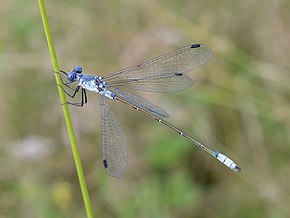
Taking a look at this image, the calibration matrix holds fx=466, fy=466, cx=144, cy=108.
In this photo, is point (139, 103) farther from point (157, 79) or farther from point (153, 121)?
point (153, 121)

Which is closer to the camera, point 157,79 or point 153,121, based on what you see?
point 157,79

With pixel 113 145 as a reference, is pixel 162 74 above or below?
above

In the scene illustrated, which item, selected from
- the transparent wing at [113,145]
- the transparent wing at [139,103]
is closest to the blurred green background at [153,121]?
the transparent wing at [139,103]

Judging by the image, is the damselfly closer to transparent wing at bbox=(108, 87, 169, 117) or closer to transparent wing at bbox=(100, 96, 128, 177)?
transparent wing at bbox=(108, 87, 169, 117)

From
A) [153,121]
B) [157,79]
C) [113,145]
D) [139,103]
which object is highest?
[153,121]

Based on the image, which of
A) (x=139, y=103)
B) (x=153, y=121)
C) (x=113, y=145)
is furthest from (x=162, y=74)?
(x=153, y=121)

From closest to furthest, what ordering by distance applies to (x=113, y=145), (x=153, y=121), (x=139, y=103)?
1. (x=113, y=145)
2. (x=139, y=103)
3. (x=153, y=121)

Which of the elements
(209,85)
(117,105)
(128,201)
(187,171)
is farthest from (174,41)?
(128,201)
